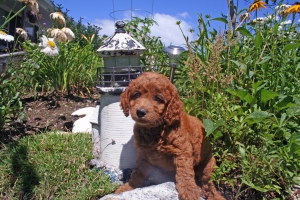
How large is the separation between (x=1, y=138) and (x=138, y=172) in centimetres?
216

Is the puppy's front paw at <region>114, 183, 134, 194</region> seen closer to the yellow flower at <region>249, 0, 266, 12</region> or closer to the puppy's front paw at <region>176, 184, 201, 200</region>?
the puppy's front paw at <region>176, 184, 201, 200</region>

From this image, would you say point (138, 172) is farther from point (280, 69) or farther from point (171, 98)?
point (280, 69)

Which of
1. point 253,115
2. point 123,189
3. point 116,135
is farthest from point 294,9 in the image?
point 123,189

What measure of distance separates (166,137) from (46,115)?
296 centimetres

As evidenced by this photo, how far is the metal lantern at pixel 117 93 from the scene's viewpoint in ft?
9.84

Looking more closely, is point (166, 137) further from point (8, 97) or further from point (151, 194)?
point (8, 97)

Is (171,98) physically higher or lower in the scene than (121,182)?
higher

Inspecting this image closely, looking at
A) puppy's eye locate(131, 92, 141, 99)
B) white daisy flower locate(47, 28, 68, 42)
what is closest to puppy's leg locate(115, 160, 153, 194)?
puppy's eye locate(131, 92, 141, 99)

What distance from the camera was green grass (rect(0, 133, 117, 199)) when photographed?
272cm

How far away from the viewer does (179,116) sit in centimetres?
235

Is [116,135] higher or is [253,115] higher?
[253,115]

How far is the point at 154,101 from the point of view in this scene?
222 centimetres

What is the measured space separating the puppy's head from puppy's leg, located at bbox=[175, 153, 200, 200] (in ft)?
1.02

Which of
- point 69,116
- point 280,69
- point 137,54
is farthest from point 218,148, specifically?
point 69,116
